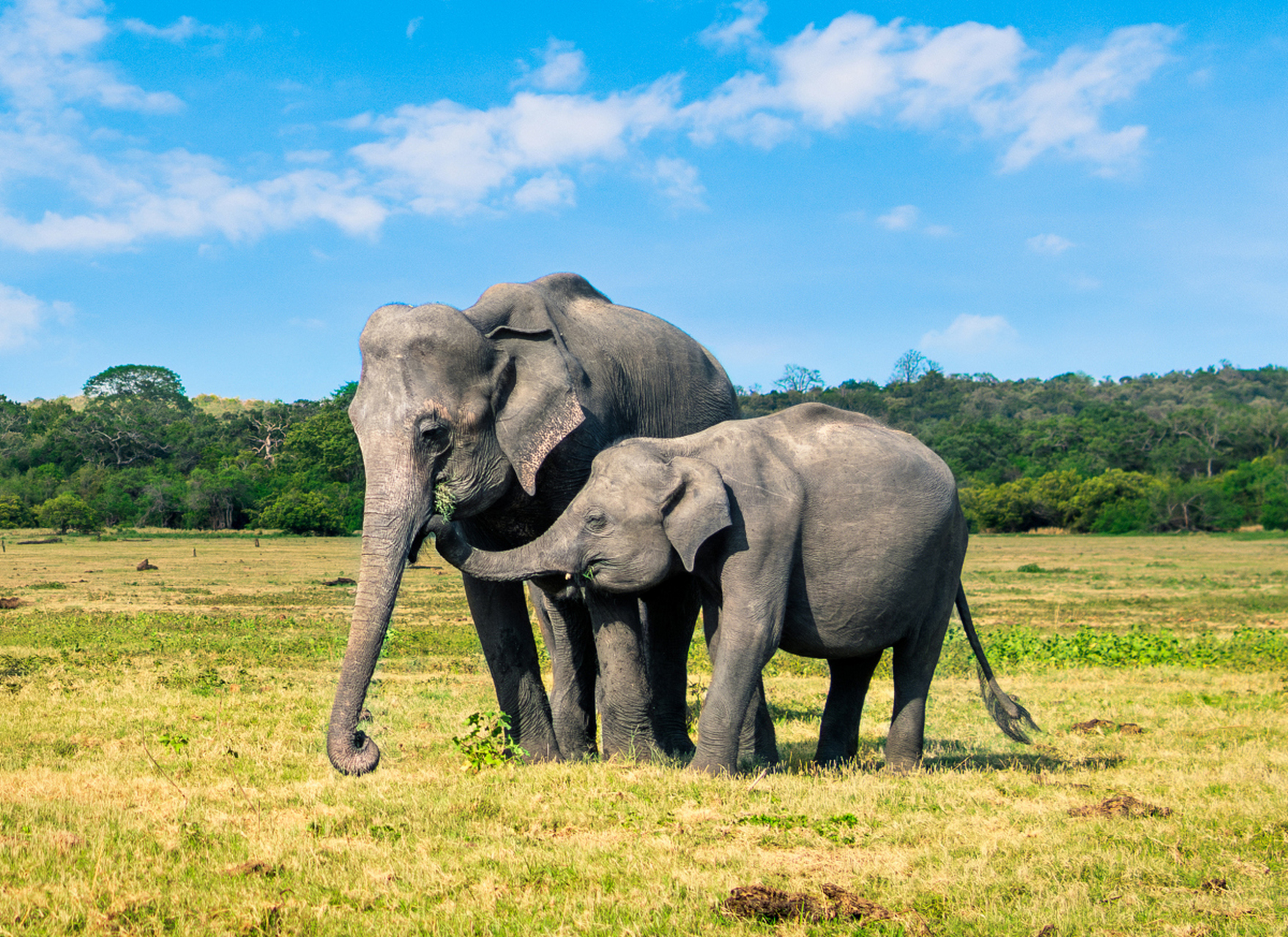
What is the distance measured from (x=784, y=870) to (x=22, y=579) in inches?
1175

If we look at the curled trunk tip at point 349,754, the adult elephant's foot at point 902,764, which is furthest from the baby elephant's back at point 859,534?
the curled trunk tip at point 349,754

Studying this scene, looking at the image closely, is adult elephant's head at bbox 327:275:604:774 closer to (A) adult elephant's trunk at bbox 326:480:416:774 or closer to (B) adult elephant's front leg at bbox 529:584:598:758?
(A) adult elephant's trunk at bbox 326:480:416:774

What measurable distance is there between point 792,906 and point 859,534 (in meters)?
3.35

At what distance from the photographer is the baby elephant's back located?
7566 mm

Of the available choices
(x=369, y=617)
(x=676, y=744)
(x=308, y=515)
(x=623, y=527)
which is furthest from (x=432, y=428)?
(x=308, y=515)

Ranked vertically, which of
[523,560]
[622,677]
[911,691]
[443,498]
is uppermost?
[443,498]

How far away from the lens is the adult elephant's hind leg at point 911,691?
27.1ft

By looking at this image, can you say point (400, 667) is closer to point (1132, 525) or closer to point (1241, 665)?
→ point (1241, 665)

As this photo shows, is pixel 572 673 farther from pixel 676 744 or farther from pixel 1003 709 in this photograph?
pixel 1003 709

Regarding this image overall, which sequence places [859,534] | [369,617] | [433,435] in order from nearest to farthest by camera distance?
[369,617], [433,435], [859,534]

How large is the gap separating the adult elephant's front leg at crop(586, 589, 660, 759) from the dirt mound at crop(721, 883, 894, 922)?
2.94 metres

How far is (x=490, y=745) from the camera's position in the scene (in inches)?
315

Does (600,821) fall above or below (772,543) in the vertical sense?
below

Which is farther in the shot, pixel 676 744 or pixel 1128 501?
pixel 1128 501
